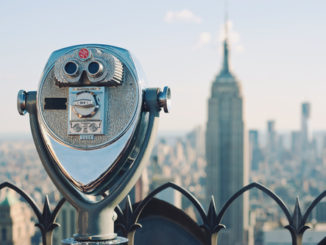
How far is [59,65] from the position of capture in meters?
2.43

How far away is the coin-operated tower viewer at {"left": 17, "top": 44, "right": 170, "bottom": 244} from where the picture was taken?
2.35 meters

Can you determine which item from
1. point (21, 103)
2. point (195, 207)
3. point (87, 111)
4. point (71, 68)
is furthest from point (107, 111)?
point (195, 207)

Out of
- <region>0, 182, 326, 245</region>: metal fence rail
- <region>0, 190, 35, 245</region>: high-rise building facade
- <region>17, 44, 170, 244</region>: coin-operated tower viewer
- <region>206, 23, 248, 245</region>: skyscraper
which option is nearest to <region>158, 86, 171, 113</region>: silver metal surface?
<region>17, 44, 170, 244</region>: coin-operated tower viewer

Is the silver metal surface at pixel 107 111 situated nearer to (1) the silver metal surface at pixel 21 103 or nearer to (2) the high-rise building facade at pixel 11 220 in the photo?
(1) the silver metal surface at pixel 21 103

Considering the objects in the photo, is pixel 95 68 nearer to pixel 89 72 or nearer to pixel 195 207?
pixel 89 72

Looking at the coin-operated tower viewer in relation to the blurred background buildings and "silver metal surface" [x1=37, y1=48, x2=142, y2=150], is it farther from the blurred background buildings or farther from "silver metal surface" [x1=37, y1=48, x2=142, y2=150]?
the blurred background buildings

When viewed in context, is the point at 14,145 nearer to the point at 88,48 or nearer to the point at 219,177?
the point at 219,177

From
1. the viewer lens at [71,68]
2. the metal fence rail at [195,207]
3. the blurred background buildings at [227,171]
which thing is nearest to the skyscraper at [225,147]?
the blurred background buildings at [227,171]

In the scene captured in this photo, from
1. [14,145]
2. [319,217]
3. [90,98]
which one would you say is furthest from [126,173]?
[14,145]

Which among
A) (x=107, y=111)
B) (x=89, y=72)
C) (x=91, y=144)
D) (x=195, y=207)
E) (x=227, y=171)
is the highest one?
(x=89, y=72)

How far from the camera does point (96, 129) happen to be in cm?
237

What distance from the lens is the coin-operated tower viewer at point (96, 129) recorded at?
2350 mm

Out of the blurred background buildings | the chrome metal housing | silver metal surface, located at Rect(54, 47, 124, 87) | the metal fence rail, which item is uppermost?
silver metal surface, located at Rect(54, 47, 124, 87)

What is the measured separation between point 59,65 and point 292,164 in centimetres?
12851
